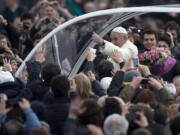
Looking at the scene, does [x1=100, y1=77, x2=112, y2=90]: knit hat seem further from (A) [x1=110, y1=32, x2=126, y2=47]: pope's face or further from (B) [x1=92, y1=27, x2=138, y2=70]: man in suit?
(A) [x1=110, y1=32, x2=126, y2=47]: pope's face

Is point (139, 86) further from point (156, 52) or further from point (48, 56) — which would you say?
point (48, 56)

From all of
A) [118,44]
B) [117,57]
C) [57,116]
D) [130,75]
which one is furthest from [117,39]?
[57,116]

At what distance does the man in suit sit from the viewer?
10.5 m

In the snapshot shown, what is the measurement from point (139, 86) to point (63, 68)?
8.39ft

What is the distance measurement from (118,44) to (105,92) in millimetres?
2140

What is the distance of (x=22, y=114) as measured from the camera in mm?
7637

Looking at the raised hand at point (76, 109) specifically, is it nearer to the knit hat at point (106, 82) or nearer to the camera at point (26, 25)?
the knit hat at point (106, 82)

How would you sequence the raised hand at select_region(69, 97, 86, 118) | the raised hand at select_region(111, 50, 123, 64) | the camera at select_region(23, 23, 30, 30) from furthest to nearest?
1. the camera at select_region(23, 23, 30, 30)
2. the raised hand at select_region(111, 50, 123, 64)
3. the raised hand at select_region(69, 97, 86, 118)

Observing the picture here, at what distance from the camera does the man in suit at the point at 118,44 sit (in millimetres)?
10519

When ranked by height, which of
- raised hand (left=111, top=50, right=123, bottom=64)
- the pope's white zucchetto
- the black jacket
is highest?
the pope's white zucchetto

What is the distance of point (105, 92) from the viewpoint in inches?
348

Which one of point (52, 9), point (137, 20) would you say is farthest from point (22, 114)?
point (52, 9)

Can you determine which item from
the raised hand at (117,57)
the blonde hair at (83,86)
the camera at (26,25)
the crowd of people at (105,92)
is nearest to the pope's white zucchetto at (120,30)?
the crowd of people at (105,92)

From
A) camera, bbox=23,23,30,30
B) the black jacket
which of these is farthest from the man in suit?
camera, bbox=23,23,30,30
